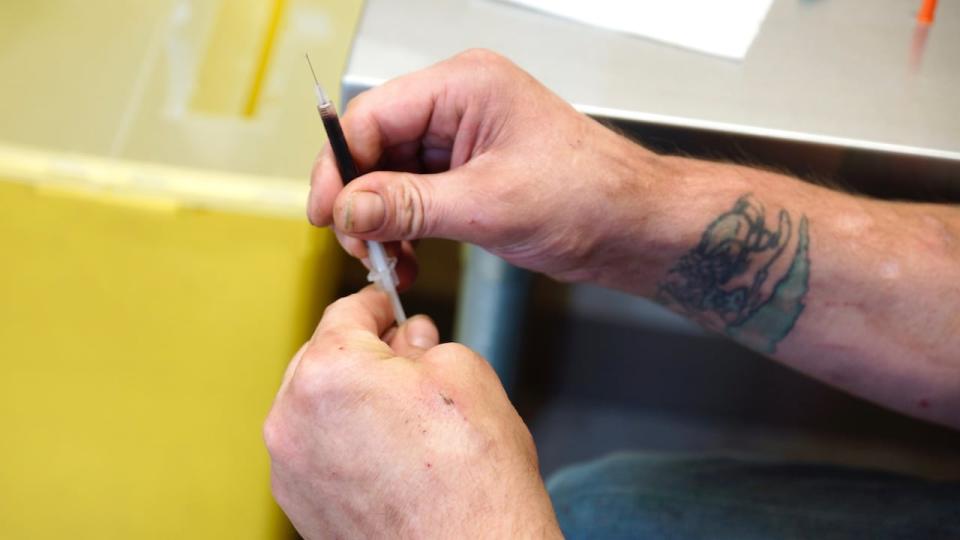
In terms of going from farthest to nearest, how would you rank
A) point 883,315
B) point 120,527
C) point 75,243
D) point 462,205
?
point 120,527 → point 75,243 → point 883,315 → point 462,205

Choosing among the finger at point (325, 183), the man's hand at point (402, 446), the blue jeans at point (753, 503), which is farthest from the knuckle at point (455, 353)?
the blue jeans at point (753, 503)

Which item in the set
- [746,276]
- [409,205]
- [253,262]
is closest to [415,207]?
[409,205]

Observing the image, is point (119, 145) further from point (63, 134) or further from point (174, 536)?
point (174, 536)

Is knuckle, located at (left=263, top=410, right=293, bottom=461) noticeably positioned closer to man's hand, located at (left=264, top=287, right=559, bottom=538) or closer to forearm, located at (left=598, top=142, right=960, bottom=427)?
man's hand, located at (left=264, top=287, right=559, bottom=538)

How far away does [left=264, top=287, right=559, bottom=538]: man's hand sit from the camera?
18.3 inches

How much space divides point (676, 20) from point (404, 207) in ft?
0.99

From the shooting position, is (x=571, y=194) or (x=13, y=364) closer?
(x=571, y=194)

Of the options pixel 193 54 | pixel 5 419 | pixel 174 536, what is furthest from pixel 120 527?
pixel 193 54

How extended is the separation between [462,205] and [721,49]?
26 cm

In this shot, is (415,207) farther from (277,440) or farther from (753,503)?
(753,503)

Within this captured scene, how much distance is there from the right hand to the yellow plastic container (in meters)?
0.29

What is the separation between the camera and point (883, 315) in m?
0.68

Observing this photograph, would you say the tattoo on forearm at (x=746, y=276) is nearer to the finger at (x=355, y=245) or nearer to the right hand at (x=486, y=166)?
the right hand at (x=486, y=166)

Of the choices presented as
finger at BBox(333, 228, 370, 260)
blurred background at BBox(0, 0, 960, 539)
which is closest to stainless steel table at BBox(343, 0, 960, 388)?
blurred background at BBox(0, 0, 960, 539)
